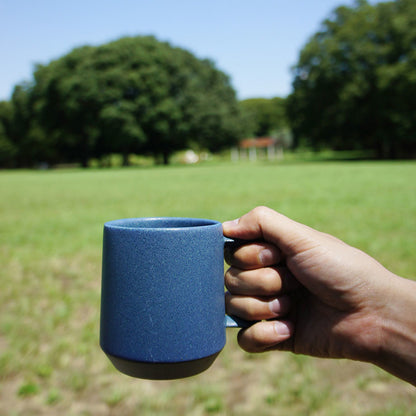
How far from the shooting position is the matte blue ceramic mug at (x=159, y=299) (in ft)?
3.41

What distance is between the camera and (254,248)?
4.37 feet

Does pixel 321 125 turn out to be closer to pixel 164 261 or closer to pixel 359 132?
pixel 359 132

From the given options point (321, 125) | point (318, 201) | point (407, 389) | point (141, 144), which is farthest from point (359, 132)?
point (407, 389)

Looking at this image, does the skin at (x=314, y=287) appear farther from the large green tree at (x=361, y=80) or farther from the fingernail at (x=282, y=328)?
the large green tree at (x=361, y=80)

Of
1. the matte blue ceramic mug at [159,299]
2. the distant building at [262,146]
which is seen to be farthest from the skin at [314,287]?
the distant building at [262,146]

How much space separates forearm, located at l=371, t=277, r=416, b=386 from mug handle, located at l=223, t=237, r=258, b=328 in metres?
0.45

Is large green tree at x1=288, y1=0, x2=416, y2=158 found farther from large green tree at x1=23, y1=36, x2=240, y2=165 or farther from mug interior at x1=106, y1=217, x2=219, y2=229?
mug interior at x1=106, y1=217, x2=219, y2=229

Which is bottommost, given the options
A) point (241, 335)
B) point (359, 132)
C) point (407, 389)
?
point (407, 389)

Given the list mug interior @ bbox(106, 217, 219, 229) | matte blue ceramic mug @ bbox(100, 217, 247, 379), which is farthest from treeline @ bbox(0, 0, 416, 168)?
matte blue ceramic mug @ bbox(100, 217, 247, 379)

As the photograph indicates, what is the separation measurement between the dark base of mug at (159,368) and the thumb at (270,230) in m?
0.39

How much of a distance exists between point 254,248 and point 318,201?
8059 millimetres

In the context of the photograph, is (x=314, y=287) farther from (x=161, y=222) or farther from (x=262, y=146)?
(x=262, y=146)

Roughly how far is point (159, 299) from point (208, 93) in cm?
4368

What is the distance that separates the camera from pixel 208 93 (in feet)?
141
